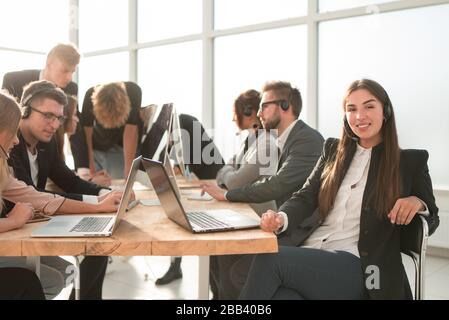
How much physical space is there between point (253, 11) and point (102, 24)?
99.5 inches

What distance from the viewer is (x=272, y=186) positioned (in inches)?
76.2

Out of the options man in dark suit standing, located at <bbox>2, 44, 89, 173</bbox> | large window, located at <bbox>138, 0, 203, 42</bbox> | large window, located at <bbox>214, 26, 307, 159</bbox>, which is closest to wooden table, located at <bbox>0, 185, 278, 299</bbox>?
man in dark suit standing, located at <bbox>2, 44, 89, 173</bbox>

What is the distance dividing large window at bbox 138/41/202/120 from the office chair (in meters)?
3.95

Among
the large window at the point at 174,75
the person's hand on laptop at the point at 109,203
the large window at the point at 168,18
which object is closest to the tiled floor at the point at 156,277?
the person's hand on laptop at the point at 109,203

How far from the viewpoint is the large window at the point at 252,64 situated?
4.48m

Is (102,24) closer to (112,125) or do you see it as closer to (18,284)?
(112,125)

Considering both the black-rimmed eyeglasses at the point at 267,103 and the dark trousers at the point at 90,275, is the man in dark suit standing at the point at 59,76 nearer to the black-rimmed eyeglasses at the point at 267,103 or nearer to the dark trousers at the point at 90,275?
the dark trousers at the point at 90,275

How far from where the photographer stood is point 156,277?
10.8 feet

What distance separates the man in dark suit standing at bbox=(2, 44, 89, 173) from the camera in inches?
119

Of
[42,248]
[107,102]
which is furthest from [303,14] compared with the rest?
[42,248]

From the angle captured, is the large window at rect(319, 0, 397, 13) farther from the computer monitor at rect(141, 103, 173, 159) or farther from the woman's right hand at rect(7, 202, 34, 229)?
the woman's right hand at rect(7, 202, 34, 229)

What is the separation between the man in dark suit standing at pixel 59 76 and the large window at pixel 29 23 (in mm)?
2397

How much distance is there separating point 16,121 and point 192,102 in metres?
3.97

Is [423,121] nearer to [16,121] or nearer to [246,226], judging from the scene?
[246,226]
